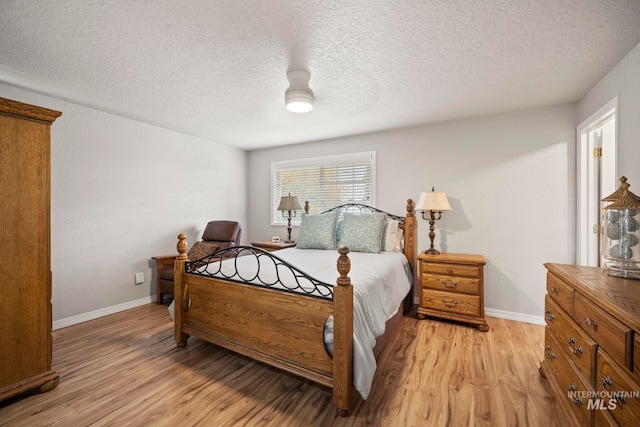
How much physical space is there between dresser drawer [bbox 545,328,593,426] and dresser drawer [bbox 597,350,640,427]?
0.50 ft

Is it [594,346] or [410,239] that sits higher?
[410,239]

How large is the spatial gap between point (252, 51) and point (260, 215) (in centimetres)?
338

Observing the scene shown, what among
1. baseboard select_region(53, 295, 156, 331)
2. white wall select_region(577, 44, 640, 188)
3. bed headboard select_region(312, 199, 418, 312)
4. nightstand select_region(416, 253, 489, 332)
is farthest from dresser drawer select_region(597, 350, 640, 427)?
baseboard select_region(53, 295, 156, 331)

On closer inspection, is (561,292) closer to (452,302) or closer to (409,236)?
(452,302)

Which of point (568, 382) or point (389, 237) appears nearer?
A: point (568, 382)

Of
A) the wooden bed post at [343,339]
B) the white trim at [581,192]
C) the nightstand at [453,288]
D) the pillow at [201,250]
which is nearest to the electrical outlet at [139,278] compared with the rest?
the pillow at [201,250]

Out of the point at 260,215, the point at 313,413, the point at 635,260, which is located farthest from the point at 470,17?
the point at 260,215

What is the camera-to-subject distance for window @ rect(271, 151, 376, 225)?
13.3 feet

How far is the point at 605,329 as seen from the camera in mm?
1195

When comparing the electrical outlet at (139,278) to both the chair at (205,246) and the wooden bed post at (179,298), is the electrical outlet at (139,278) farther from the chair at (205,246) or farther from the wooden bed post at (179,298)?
the wooden bed post at (179,298)

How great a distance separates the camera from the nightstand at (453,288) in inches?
113

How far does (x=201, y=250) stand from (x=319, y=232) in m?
1.69

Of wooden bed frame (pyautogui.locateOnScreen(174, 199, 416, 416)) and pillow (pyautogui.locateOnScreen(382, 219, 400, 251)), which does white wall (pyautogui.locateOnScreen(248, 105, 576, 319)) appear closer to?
pillow (pyautogui.locateOnScreen(382, 219, 400, 251))

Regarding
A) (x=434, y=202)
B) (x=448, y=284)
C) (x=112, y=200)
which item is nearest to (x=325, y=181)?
(x=434, y=202)
